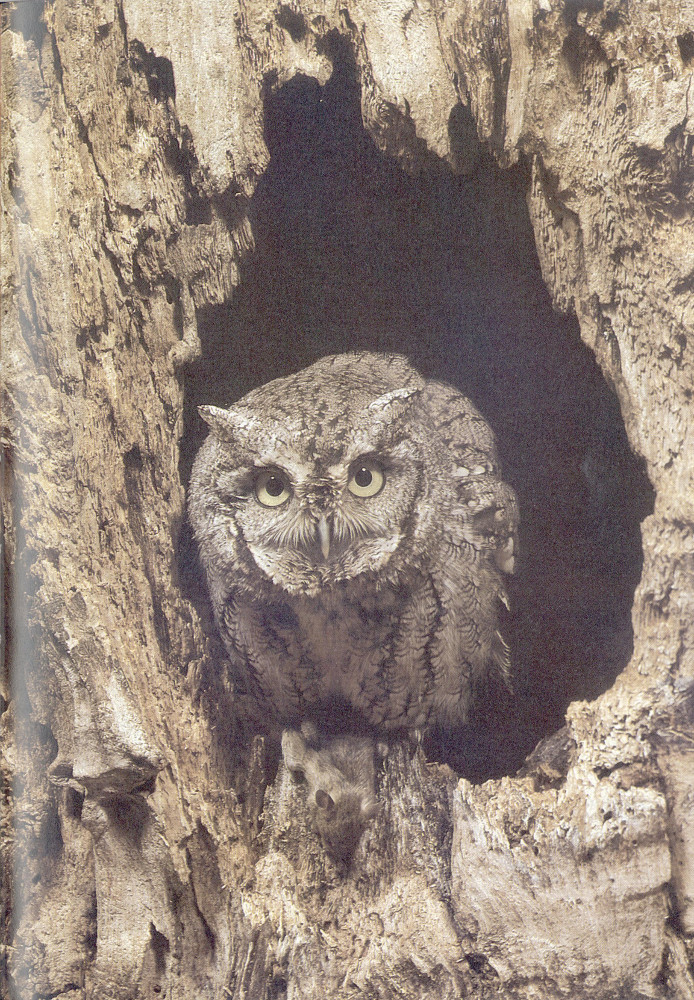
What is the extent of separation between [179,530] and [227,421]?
24 cm

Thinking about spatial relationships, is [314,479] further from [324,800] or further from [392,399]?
[324,800]

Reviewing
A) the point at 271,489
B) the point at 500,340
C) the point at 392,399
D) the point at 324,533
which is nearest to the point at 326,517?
the point at 324,533

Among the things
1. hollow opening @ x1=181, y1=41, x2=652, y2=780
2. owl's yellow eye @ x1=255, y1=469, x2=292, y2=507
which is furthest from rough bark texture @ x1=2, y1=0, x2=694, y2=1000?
owl's yellow eye @ x1=255, y1=469, x2=292, y2=507

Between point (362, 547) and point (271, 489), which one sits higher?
point (271, 489)

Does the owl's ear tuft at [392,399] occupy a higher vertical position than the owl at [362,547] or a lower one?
higher

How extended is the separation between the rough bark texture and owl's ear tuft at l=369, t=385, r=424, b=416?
303 millimetres

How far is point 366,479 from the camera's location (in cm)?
Answer: 125

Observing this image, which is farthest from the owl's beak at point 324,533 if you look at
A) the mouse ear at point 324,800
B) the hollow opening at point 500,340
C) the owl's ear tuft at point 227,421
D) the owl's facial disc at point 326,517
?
the mouse ear at point 324,800

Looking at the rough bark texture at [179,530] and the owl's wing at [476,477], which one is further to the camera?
the owl's wing at [476,477]

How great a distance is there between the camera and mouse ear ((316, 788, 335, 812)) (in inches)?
49.4

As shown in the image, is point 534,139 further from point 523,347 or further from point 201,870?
point 201,870

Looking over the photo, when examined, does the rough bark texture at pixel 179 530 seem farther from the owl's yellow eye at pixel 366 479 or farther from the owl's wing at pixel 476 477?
the owl's yellow eye at pixel 366 479

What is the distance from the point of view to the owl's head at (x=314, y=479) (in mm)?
1204

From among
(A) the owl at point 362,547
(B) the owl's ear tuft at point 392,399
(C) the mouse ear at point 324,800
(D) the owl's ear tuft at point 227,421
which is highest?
(B) the owl's ear tuft at point 392,399
